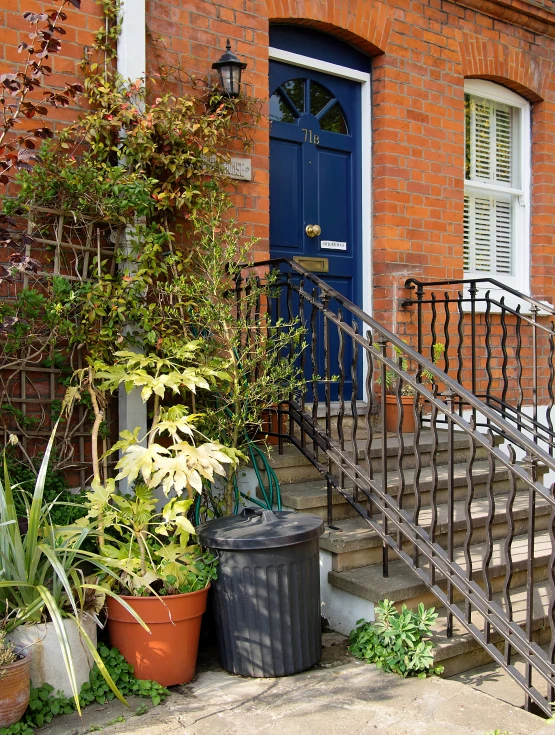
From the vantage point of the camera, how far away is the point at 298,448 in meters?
4.41

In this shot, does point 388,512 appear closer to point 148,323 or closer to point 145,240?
point 148,323

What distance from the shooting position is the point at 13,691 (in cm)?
278

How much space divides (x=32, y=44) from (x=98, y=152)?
599mm

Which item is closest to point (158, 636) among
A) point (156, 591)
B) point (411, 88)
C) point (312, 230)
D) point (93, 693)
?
point (156, 591)

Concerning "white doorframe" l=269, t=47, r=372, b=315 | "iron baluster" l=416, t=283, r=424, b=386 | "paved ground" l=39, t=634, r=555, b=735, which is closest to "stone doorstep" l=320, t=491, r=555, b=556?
"paved ground" l=39, t=634, r=555, b=735

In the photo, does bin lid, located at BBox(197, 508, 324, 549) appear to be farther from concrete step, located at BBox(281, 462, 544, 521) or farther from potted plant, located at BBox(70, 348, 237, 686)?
concrete step, located at BBox(281, 462, 544, 521)

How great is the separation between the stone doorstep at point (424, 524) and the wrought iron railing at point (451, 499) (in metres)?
0.01

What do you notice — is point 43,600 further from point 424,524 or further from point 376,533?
point 424,524

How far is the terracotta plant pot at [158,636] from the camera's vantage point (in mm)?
3240

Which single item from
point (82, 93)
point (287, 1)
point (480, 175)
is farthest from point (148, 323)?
point (480, 175)

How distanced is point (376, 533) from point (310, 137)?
294cm

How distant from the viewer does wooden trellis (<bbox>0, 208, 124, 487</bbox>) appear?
384 cm

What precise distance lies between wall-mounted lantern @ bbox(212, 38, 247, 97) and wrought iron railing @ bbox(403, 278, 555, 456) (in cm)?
195

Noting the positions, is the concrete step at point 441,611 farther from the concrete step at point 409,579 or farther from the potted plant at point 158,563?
the potted plant at point 158,563
